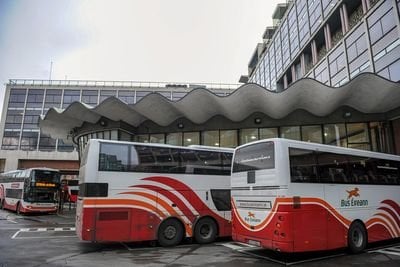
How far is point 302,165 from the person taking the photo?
7.29 metres

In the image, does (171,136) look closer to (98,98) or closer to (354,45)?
(354,45)

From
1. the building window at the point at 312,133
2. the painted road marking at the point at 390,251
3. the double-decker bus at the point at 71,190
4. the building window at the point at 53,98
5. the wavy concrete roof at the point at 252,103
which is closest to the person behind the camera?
the painted road marking at the point at 390,251

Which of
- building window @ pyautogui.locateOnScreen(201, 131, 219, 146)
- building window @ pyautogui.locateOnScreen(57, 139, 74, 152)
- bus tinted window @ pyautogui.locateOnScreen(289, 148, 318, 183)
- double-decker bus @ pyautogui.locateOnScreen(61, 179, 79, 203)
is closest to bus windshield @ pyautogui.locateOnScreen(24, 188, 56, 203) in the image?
double-decker bus @ pyautogui.locateOnScreen(61, 179, 79, 203)

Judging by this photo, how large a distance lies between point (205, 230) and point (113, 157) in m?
Answer: 4.02

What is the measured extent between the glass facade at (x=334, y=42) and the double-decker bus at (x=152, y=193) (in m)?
14.2

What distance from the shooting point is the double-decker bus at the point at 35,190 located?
19.7 meters

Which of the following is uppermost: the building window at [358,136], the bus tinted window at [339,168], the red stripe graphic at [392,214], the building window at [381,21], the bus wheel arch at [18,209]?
the building window at [381,21]

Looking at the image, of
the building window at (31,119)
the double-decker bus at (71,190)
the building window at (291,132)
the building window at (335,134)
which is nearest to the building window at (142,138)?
the building window at (291,132)

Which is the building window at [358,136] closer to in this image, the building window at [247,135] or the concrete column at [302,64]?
the building window at [247,135]

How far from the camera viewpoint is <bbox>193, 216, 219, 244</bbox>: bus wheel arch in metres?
9.79

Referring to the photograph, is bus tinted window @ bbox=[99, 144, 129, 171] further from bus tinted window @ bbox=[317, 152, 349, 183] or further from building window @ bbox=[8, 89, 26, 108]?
building window @ bbox=[8, 89, 26, 108]

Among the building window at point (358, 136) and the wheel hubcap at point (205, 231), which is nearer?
the wheel hubcap at point (205, 231)

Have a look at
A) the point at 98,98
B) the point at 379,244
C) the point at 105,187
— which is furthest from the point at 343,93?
the point at 98,98

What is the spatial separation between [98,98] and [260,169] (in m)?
53.7
